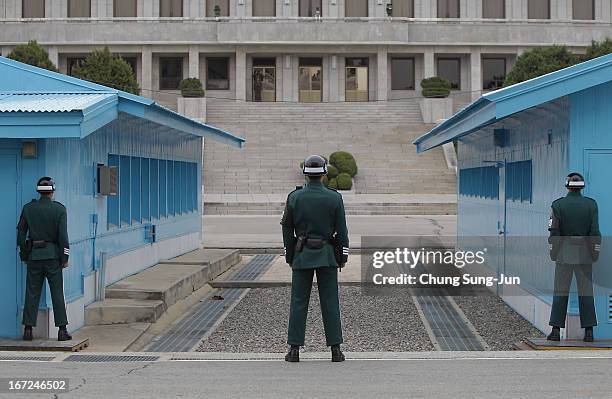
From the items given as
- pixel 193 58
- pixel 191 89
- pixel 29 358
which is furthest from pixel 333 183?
pixel 29 358

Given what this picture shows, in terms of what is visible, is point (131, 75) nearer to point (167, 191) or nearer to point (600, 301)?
point (167, 191)

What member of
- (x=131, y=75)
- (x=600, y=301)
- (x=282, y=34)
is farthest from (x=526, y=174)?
(x=282, y=34)

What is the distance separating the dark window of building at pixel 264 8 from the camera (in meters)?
55.8

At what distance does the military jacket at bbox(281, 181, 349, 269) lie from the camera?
816 cm

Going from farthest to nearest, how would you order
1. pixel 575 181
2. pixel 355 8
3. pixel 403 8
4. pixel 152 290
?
pixel 403 8 < pixel 355 8 < pixel 152 290 < pixel 575 181

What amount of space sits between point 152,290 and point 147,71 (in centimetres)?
4513

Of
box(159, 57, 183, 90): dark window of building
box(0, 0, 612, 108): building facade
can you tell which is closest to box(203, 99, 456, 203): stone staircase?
box(0, 0, 612, 108): building facade

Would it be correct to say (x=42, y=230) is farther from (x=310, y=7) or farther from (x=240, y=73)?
(x=310, y=7)

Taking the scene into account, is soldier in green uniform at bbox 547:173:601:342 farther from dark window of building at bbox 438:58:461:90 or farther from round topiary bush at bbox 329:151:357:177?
dark window of building at bbox 438:58:461:90

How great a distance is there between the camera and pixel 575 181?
937 cm

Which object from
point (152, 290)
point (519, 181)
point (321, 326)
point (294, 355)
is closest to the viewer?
point (294, 355)

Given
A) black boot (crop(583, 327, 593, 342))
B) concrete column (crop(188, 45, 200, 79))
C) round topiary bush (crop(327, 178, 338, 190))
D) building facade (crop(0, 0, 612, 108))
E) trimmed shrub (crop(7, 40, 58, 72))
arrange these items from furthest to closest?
concrete column (crop(188, 45, 200, 79)) → building facade (crop(0, 0, 612, 108)) → trimmed shrub (crop(7, 40, 58, 72)) → round topiary bush (crop(327, 178, 338, 190)) → black boot (crop(583, 327, 593, 342))

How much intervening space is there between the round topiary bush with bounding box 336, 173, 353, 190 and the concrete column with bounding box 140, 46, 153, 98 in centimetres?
2215

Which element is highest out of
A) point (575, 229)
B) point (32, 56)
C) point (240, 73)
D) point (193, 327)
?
point (240, 73)
